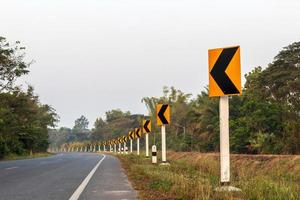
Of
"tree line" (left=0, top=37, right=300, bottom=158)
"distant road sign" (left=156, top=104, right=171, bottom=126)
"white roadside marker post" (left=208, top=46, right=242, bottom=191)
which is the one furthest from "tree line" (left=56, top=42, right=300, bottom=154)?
Answer: "white roadside marker post" (left=208, top=46, right=242, bottom=191)

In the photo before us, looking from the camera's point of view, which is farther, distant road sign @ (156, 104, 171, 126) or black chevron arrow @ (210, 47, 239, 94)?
distant road sign @ (156, 104, 171, 126)

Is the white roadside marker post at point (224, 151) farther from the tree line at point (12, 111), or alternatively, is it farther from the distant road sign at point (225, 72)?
the tree line at point (12, 111)

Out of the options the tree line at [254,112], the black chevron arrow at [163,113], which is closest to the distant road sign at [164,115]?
the black chevron arrow at [163,113]

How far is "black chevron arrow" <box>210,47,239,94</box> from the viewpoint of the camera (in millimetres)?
10977

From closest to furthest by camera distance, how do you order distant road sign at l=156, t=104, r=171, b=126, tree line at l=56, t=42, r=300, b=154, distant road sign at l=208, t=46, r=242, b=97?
distant road sign at l=208, t=46, r=242, b=97 < distant road sign at l=156, t=104, r=171, b=126 < tree line at l=56, t=42, r=300, b=154

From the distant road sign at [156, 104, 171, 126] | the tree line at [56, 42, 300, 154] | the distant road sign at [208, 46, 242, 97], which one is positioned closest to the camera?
the distant road sign at [208, 46, 242, 97]

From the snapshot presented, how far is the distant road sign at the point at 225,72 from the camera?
10.9 meters

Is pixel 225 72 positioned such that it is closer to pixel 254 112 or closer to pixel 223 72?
pixel 223 72

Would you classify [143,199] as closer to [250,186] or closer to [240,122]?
[250,186]

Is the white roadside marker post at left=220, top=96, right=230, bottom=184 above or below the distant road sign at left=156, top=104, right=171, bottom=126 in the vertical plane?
below

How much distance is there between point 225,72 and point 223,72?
5cm

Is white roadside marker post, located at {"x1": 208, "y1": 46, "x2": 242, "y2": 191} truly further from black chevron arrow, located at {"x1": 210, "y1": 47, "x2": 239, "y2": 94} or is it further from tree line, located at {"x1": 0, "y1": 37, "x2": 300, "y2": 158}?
tree line, located at {"x1": 0, "y1": 37, "x2": 300, "y2": 158}

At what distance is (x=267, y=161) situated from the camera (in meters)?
23.4

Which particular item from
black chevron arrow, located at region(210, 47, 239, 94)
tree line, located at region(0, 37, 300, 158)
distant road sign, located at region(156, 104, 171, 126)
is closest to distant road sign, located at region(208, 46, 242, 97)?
black chevron arrow, located at region(210, 47, 239, 94)
